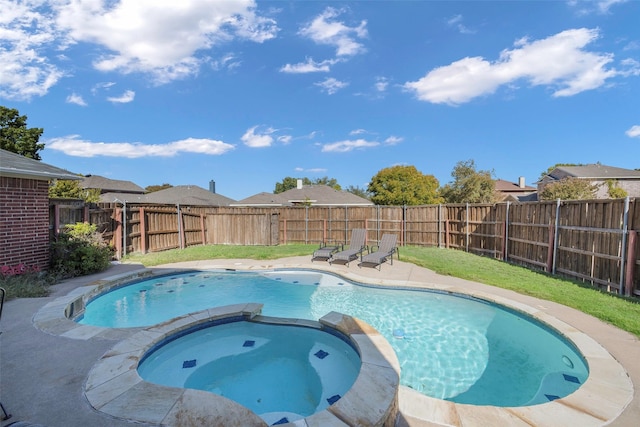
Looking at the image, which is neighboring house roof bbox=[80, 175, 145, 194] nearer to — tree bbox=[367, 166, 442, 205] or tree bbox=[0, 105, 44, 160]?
tree bbox=[0, 105, 44, 160]

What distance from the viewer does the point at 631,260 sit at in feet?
18.3

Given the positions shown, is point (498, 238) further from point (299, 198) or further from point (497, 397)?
point (299, 198)

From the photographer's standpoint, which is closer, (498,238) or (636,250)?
(636,250)

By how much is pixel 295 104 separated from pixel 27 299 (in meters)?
19.8

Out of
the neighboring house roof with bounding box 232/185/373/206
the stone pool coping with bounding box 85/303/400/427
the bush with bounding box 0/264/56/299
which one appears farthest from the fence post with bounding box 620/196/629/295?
the neighboring house roof with bounding box 232/185/373/206

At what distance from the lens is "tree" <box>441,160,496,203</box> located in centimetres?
3034

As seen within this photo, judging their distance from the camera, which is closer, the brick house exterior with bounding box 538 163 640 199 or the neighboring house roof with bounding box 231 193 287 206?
the brick house exterior with bounding box 538 163 640 199

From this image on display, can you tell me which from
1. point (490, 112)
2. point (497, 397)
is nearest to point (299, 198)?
point (490, 112)

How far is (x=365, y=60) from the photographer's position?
1518 centimetres

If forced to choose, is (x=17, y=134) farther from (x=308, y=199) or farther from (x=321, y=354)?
(x=321, y=354)

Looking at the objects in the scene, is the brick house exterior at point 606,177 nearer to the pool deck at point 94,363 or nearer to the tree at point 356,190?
the pool deck at point 94,363

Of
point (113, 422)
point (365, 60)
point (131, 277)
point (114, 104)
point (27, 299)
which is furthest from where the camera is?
point (114, 104)

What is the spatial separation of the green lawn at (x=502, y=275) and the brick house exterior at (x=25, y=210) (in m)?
2.84

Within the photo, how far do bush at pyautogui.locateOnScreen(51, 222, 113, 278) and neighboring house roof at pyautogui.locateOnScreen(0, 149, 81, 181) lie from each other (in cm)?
170
